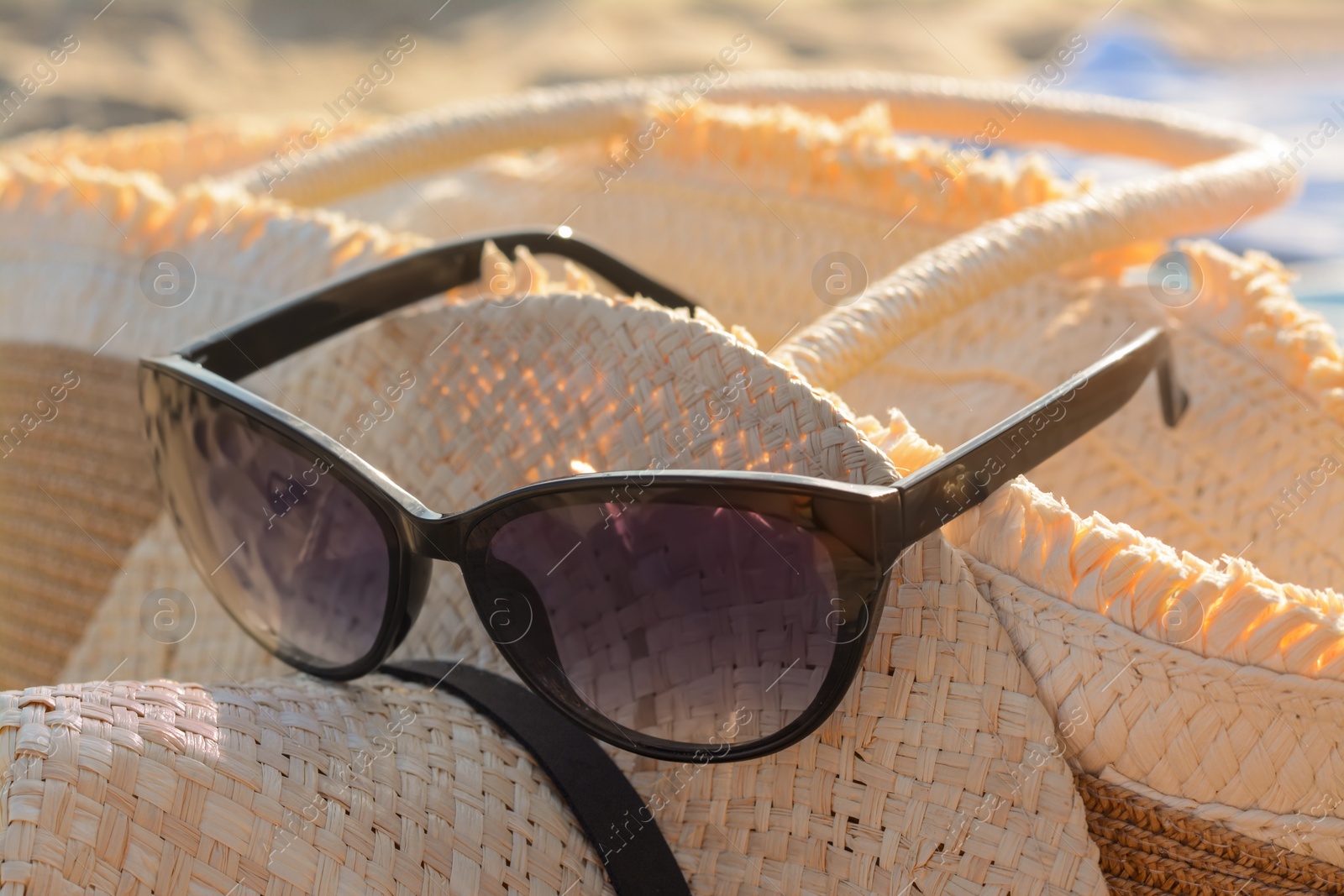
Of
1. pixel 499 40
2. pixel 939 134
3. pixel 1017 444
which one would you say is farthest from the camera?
pixel 499 40

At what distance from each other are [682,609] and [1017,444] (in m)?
0.15

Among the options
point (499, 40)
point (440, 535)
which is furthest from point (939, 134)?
point (499, 40)

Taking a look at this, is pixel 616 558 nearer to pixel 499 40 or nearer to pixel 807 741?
pixel 807 741

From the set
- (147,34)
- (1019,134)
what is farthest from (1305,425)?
(147,34)

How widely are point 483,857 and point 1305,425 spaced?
0.50m

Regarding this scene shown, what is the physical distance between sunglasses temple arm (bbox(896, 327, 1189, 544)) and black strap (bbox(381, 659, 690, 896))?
0.16 metres

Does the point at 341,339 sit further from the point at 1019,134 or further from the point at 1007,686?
the point at 1019,134

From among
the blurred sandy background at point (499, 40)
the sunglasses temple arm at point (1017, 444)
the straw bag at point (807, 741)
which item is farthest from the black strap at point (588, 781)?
the blurred sandy background at point (499, 40)

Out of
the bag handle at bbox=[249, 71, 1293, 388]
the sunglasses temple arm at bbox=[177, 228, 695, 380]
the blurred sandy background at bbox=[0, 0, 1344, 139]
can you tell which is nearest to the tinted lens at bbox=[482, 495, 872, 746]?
the bag handle at bbox=[249, 71, 1293, 388]

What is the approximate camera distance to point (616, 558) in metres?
0.41

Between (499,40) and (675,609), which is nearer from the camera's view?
(675,609)

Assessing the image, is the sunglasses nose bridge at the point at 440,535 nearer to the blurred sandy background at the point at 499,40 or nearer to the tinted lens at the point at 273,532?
the tinted lens at the point at 273,532

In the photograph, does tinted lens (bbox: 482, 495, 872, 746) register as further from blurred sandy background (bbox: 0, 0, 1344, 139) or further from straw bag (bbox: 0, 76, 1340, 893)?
blurred sandy background (bbox: 0, 0, 1344, 139)

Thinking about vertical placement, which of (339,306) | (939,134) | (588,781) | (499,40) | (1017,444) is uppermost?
(499,40)
